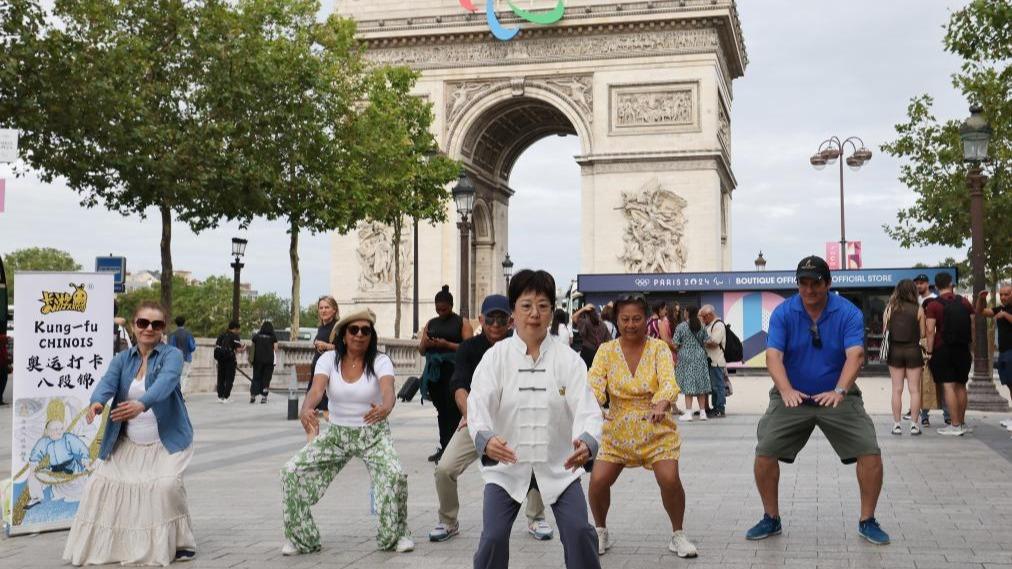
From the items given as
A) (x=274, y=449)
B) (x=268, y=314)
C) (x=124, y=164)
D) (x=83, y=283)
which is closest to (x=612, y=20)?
(x=124, y=164)

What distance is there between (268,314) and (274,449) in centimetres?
13519

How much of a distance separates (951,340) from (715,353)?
4524mm

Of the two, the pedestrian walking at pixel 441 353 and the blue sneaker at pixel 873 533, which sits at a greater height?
the pedestrian walking at pixel 441 353

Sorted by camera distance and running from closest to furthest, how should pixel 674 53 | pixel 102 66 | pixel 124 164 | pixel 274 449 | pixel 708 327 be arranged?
pixel 274 449
pixel 708 327
pixel 102 66
pixel 124 164
pixel 674 53

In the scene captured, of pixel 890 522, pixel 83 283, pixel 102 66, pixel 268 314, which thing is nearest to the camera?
pixel 890 522

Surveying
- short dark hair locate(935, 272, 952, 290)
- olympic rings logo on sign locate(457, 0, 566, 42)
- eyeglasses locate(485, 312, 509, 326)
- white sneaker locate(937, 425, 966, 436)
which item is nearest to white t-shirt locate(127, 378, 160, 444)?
eyeglasses locate(485, 312, 509, 326)

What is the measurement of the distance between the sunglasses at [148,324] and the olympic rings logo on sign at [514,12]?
35653 millimetres

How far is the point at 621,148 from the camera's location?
40688 millimetres

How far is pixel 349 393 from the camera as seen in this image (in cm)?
715

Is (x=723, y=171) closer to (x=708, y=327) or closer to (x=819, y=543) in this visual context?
(x=708, y=327)

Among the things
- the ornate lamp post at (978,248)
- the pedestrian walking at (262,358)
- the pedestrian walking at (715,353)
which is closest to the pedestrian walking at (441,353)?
the pedestrian walking at (715,353)

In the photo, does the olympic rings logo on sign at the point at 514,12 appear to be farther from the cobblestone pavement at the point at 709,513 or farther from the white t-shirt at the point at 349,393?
the white t-shirt at the point at 349,393

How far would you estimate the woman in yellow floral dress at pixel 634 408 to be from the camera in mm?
6539

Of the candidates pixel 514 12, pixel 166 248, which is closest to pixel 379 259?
pixel 514 12
